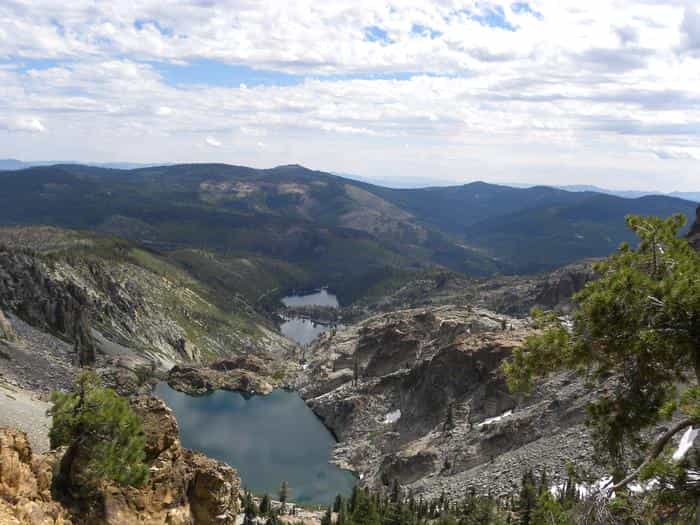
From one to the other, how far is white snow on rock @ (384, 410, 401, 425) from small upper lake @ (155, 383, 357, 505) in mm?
13588

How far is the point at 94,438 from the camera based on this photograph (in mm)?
29422

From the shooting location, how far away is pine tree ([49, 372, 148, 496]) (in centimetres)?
2833

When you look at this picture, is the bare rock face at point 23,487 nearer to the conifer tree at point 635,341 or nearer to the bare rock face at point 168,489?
the bare rock face at point 168,489

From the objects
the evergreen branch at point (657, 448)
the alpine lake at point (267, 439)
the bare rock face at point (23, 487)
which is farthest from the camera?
the alpine lake at point (267, 439)

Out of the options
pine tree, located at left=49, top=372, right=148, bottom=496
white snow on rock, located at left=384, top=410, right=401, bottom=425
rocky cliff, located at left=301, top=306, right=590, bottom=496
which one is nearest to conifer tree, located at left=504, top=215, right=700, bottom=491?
pine tree, located at left=49, top=372, right=148, bottom=496

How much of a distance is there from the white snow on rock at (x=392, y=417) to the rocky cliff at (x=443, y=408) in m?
0.50

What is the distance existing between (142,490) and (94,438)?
4382mm

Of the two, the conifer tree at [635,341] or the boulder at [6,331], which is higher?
the conifer tree at [635,341]

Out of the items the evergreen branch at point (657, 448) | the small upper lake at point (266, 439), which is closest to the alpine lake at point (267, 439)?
the small upper lake at point (266, 439)

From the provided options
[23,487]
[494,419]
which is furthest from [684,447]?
[494,419]

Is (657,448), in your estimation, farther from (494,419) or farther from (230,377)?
(230,377)

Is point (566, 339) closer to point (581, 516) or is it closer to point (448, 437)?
point (581, 516)

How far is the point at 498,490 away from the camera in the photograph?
75812mm

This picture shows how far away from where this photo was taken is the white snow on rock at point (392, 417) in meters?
118
